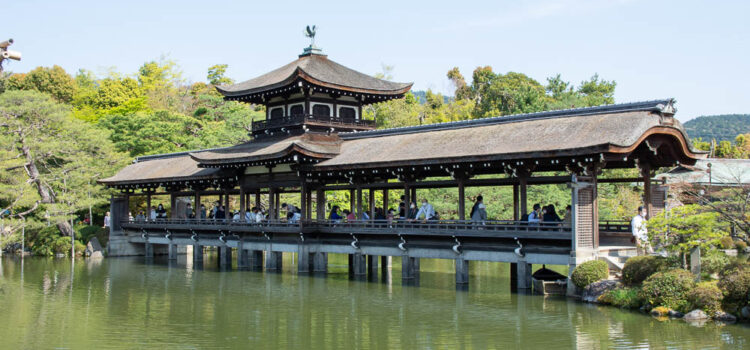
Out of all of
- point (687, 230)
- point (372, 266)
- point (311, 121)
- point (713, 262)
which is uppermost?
point (311, 121)

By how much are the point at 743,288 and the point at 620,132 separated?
5387mm

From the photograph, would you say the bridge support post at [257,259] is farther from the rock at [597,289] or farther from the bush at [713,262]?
the bush at [713,262]

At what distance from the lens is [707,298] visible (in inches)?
667

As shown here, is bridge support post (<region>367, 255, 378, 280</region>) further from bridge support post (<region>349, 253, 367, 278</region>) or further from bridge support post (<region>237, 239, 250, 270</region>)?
bridge support post (<region>237, 239, 250, 270</region>)

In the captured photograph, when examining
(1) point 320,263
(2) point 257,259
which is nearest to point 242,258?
(2) point 257,259

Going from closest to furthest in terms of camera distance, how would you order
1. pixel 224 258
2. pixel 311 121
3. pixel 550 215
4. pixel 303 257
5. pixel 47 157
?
pixel 550 215 → pixel 303 257 → pixel 311 121 → pixel 224 258 → pixel 47 157

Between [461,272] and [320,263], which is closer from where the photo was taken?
[461,272]

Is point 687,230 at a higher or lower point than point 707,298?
higher

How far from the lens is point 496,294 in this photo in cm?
2264

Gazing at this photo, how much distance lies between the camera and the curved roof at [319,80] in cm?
3102

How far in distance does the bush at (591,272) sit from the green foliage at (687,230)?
4.76 ft

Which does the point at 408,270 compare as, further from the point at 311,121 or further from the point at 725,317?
the point at 725,317

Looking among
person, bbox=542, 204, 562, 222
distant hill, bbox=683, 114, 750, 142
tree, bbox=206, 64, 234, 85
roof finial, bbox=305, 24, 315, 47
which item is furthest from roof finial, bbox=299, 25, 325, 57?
distant hill, bbox=683, 114, 750, 142

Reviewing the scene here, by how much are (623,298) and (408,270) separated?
928 cm
